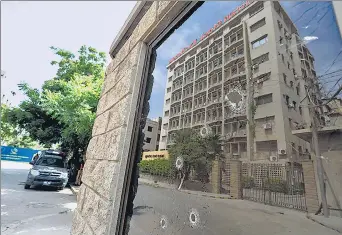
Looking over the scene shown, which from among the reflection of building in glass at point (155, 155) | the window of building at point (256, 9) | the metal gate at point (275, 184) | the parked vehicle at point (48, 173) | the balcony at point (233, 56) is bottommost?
the parked vehicle at point (48, 173)

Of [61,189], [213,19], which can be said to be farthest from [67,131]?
[213,19]

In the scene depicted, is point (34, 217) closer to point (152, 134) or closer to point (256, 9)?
point (152, 134)

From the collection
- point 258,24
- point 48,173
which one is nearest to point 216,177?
point 258,24

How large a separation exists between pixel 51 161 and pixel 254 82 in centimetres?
1180

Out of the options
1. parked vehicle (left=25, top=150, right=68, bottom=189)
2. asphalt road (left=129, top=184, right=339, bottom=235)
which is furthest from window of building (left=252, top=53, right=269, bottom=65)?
parked vehicle (left=25, top=150, right=68, bottom=189)

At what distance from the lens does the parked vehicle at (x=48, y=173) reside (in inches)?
367

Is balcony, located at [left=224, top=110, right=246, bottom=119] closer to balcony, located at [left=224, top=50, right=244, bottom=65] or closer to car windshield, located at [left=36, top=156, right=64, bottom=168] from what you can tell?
balcony, located at [left=224, top=50, right=244, bottom=65]

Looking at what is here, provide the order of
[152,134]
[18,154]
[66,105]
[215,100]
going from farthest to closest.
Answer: [18,154] < [66,105] < [152,134] < [215,100]

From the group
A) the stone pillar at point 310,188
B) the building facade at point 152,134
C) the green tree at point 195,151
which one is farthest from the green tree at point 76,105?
the stone pillar at point 310,188

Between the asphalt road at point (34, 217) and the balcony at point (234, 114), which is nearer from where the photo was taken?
the balcony at point (234, 114)

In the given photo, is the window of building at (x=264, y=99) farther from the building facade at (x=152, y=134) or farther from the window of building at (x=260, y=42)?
the building facade at (x=152, y=134)

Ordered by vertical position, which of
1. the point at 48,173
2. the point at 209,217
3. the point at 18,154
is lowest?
the point at 48,173

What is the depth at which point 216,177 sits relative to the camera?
1024 millimetres

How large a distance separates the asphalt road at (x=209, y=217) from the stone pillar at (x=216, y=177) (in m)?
0.05
